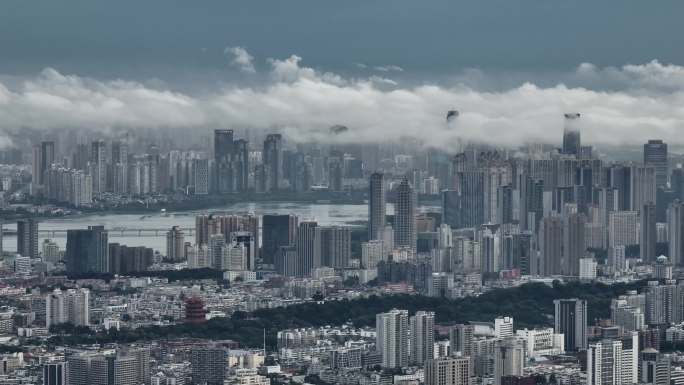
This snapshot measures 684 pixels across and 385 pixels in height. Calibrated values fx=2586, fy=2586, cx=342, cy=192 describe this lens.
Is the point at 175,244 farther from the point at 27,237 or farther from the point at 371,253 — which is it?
the point at 371,253

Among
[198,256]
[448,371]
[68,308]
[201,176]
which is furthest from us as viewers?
[201,176]

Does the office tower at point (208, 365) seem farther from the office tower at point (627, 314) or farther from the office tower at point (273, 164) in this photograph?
the office tower at point (273, 164)

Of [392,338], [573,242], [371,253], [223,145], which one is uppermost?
[223,145]

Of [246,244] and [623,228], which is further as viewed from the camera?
[623,228]

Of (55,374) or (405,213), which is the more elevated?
(405,213)

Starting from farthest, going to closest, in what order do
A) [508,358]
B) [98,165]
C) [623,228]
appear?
[98,165] → [623,228] → [508,358]

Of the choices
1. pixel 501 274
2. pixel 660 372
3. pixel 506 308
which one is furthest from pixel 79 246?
pixel 660 372

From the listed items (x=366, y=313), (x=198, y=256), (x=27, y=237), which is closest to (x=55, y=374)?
(x=366, y=313)
